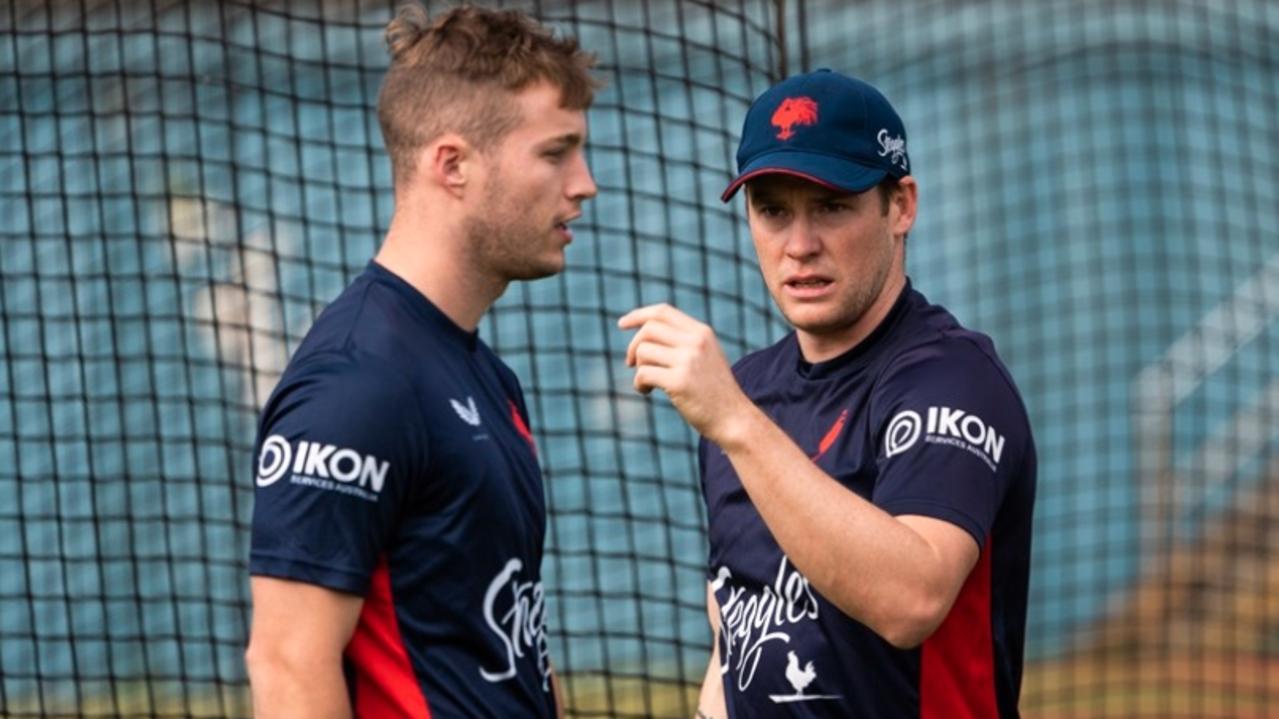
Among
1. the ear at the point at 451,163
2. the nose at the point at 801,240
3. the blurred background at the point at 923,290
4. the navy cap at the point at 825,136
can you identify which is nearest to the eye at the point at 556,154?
the ear at the point at 451,163

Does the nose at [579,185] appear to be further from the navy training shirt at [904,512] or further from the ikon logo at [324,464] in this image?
the ikon logo at [324,464]

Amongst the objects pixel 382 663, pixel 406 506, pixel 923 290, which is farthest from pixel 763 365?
pixel 923 290

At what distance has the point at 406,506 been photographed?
2.78 m

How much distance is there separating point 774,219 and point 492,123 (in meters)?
0.46

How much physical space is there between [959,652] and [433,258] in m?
0.98

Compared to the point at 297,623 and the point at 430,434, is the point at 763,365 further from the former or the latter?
the point at 297,623

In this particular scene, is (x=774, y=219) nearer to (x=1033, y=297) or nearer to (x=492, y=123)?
(x=492, y=123)

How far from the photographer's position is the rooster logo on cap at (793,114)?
9.78 feet

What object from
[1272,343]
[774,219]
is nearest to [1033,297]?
[1272,343]

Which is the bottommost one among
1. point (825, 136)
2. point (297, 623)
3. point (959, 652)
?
point (959, 652)

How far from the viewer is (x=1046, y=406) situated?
31.8ft

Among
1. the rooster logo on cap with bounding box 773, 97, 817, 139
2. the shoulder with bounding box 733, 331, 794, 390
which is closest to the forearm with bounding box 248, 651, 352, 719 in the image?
the shoulder with bounding box 733, 331, 794, 390

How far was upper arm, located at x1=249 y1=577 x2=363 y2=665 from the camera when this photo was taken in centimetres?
265

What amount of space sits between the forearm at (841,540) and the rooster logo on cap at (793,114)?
1.75 ft
